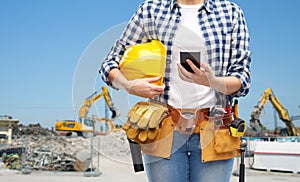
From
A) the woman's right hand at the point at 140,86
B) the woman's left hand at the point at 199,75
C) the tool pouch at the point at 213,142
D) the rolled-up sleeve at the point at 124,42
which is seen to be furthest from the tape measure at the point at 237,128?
the rolled-up sleeve at the point at 124,42

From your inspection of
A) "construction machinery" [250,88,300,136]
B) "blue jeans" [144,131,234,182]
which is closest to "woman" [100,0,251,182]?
"blue jeans" [144,131,234,182]

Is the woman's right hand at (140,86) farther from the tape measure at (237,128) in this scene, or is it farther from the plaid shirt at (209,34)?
the tape measure at (237,128)

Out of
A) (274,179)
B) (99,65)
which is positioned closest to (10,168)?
(274,179)

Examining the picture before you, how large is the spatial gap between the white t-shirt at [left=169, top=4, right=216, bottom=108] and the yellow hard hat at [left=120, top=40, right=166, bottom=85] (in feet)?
0.26

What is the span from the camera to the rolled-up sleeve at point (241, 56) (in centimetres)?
136

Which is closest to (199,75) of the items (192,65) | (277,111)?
(192,65)

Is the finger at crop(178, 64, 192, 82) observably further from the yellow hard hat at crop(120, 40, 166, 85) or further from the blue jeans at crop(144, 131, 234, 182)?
the blue jeans at crop(144, 131, 234, 182)

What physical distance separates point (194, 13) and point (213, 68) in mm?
221

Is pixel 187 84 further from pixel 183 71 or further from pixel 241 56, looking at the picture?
pixel 241 56

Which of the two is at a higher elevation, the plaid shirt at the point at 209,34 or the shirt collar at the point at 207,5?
the shirt collar at the point at 207,5

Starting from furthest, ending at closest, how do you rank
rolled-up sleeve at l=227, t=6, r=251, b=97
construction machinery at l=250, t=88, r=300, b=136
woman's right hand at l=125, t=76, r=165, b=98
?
construction machinery at l=250, t=88, r=300, b=136 → rolled-up sleeve at l=227, t=6, r=251, b=97 → woman's right hand at l=125, t=76, r=165, b=98

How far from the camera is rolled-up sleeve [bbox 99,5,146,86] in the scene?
137 centimetres

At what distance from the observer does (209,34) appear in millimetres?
1415

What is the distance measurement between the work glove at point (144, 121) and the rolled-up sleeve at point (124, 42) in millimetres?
132
